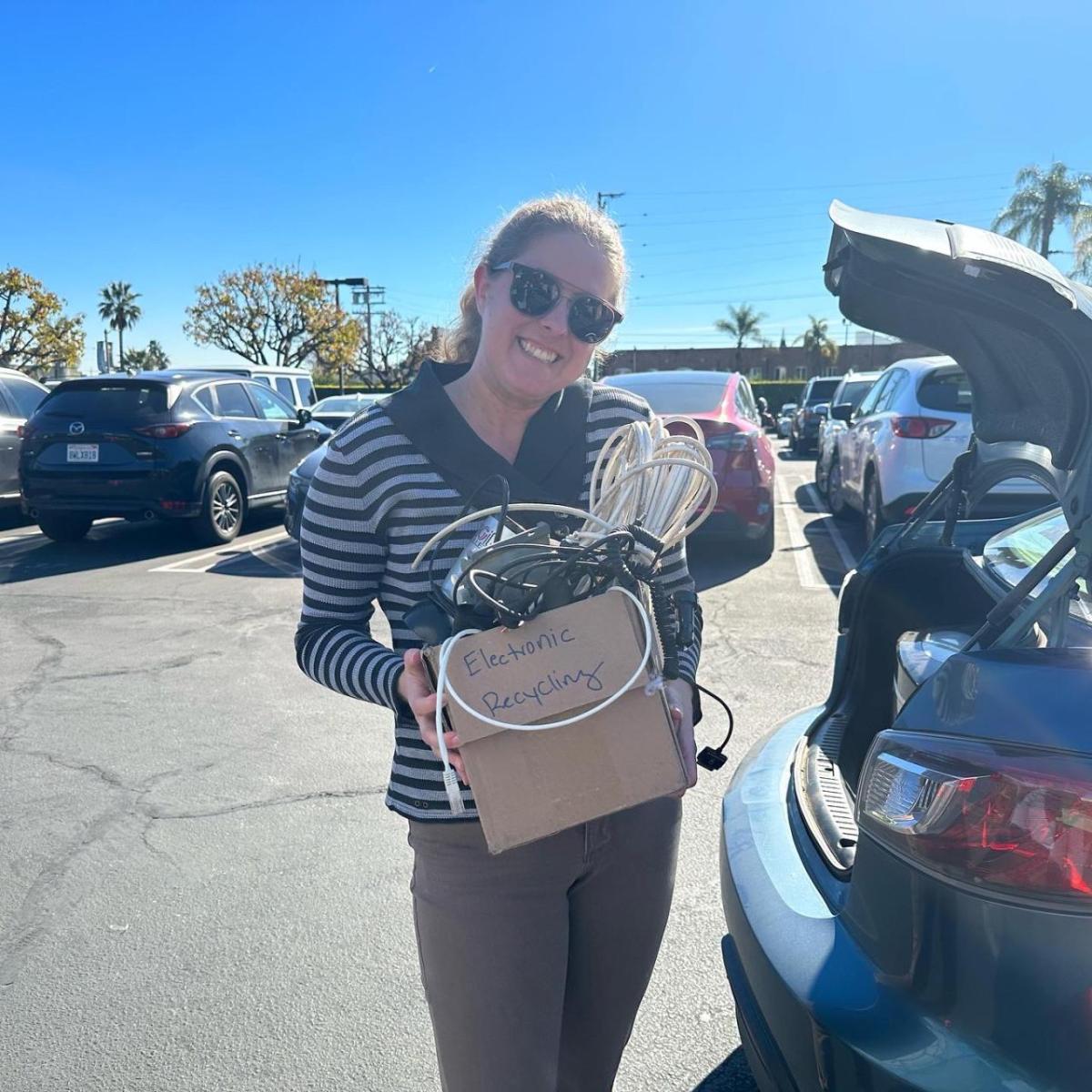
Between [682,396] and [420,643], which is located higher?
[682,396]

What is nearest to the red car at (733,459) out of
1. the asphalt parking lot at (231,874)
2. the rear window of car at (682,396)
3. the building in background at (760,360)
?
the rear window of car at (682,396)

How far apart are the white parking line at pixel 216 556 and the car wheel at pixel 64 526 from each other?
1.30 m

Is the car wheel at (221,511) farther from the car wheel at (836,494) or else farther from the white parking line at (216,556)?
the car wheel at (836,494)

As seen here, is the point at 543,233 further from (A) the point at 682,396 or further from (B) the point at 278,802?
(A) the point at 682,396

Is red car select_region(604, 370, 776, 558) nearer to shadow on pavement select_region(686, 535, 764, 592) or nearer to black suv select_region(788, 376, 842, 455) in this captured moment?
shadow on pavement select_region(686, 535, 764, 592)

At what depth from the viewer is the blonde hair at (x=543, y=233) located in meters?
1.62

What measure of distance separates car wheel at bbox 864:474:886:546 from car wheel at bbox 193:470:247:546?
19.5ft

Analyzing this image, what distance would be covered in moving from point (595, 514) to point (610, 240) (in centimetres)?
59

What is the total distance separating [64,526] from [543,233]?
343 inches

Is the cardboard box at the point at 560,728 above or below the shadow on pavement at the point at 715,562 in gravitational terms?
above

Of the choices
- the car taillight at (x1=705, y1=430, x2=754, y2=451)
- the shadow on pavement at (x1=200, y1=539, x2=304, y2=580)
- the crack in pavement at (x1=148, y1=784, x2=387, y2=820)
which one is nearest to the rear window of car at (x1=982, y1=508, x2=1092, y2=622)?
the crack in pavement at (x1=148, y1=784, x2=387, y2=820)

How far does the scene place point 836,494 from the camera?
1036 cm

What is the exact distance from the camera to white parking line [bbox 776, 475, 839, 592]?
6.89 m

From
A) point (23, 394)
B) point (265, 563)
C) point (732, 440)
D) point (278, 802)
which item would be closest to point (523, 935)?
point (278, 802)
